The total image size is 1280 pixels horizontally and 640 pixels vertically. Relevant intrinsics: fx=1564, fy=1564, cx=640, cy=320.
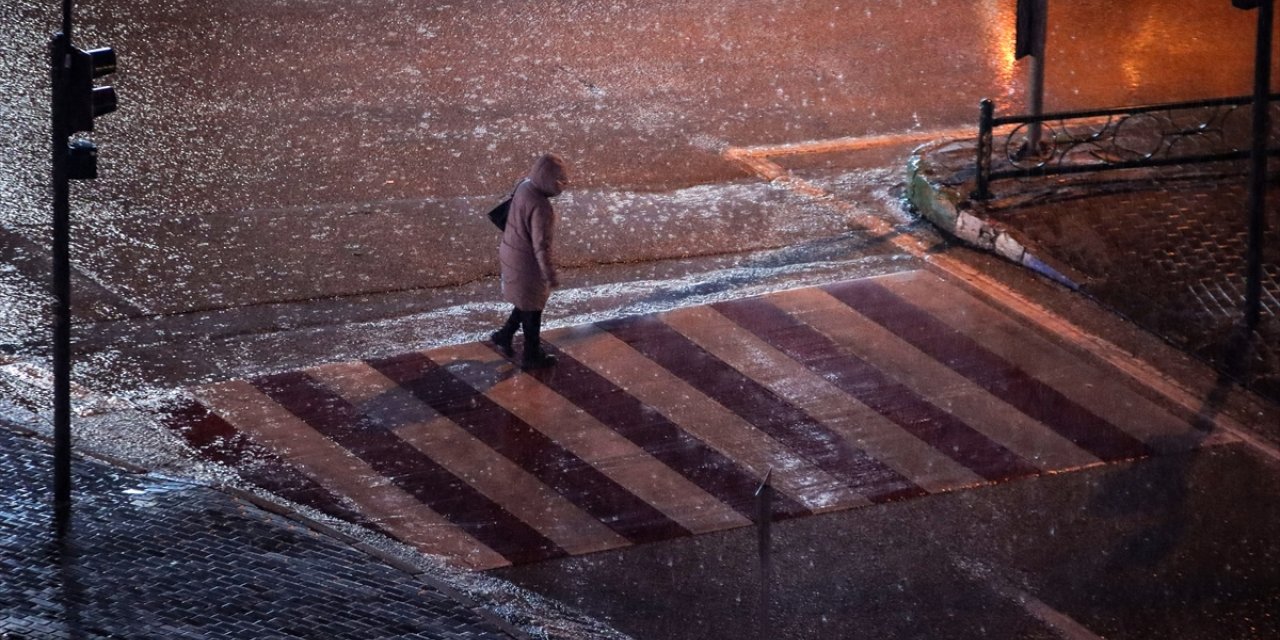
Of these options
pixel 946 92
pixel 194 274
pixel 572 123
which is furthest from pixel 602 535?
pixel 946 92

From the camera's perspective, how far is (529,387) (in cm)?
991

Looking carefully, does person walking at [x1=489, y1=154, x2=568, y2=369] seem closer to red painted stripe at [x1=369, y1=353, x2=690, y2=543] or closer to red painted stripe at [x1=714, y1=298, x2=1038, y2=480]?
red painted stripe at [x1=369, y1=353, x2=690, y2=543]

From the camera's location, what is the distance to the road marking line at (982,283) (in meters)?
9.82

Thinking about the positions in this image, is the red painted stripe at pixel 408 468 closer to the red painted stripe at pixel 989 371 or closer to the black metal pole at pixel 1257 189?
the red painted stripe at pixel 989 371

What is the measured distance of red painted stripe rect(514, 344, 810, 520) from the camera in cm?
869

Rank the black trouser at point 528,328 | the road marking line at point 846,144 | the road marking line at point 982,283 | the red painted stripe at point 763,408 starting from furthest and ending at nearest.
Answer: the road marking line at point 846,144
the black trouser at point 528,328
the road marking line at point 982,283
the red painted stripe at point 763,408

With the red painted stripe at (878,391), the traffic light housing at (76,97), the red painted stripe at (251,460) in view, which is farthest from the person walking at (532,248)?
the traffic light housing at (76,97)

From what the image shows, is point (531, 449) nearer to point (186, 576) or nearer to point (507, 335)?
point (507, 335)

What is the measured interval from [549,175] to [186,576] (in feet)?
11.4

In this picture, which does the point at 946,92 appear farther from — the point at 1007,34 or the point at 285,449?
the point at 285,449

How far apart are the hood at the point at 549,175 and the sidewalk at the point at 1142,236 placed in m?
3.86

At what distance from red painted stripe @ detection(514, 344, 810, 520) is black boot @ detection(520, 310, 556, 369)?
0.21 ft

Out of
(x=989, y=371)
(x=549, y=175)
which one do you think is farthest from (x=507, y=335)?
(x=989, y=371)

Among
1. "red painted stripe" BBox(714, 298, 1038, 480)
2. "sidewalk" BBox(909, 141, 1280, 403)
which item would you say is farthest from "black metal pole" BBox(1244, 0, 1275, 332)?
"red painted stripe" BBox(714, 298, 1038, 480)
